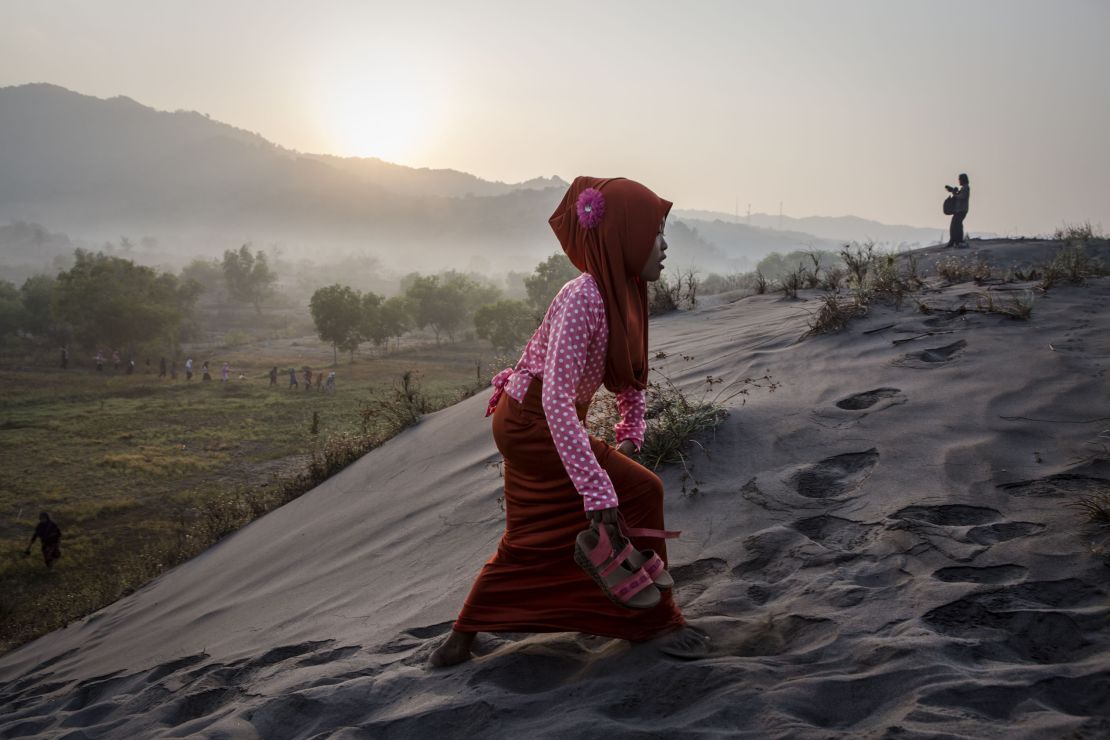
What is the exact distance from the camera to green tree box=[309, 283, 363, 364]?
42656 mm

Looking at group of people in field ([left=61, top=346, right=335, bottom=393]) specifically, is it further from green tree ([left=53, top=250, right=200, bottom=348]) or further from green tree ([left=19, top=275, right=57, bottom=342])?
green tree ([left=19, top=275, right=57, bottom=342])

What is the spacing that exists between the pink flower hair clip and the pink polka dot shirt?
0.18 m

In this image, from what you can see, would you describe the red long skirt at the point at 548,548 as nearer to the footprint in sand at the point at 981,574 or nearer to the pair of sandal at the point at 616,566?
the pair of sandal at the point at 616,566

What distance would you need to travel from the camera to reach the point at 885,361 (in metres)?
4.82

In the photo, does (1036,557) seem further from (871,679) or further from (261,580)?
(261,580)

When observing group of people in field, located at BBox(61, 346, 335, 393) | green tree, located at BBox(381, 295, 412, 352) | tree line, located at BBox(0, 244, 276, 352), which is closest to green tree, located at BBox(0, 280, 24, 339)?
tree line, located at BBox(0, 244, 276, 352)

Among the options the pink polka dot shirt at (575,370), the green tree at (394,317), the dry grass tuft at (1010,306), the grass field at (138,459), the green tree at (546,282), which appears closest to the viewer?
the pink polka dot shirt at (575,370)

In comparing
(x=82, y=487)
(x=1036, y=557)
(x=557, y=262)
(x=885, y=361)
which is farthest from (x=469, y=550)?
(x=557, y=262)

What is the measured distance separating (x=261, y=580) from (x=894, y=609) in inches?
166

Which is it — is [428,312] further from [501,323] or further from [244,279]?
[244,279]

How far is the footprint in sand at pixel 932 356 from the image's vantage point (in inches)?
184

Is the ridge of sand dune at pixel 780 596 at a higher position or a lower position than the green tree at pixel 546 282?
lower

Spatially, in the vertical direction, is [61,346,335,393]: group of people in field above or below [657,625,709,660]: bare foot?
below

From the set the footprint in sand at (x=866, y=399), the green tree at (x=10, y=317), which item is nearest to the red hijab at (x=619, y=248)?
the footprint in sand at (x=866, y=399)
